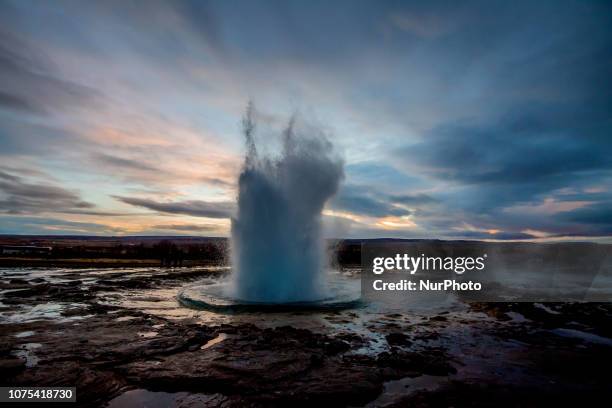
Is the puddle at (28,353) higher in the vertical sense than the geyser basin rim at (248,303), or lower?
lower

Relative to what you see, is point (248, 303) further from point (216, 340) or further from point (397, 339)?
point (397, 339)

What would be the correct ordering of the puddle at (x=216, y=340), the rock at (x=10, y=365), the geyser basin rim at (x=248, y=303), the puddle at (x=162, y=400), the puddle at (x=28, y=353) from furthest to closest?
1. the geyser basin rim at (x=248, y=303)
2. the puddle at (x=216, y=340)
3. the puddle at (x=28, y=353)
4. the rock at (x=10, y=365)
5. the puddle at (x=162, y=400)

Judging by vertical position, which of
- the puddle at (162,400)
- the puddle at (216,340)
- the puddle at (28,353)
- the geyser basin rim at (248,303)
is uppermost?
the geyser basin rim at (248,303)

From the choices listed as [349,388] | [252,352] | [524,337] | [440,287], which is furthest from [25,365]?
[440,287]

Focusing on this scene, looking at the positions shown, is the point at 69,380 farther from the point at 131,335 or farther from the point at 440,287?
the point at 440,287

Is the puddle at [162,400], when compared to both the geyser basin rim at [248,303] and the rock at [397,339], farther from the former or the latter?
the geyser basin rim at [248,303]

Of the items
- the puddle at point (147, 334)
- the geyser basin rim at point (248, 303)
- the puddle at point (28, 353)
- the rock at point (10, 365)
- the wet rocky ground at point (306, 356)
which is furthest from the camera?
the geyser basin rim at point (248, 303)

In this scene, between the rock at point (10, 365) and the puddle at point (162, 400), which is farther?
the rock at point (10, 365)

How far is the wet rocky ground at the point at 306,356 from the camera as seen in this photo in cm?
648

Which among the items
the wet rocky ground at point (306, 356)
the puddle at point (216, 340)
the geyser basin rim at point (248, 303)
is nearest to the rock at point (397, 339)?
the wet rocky ground at point (306, 356)

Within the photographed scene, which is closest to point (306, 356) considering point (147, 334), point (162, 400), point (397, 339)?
point (397, 339)

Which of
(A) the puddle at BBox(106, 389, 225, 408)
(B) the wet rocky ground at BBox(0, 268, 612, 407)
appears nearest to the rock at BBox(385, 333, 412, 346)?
(B) the wet rocky ground at BBox(0, 268, 612, 407)

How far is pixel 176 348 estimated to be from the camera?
8.79m

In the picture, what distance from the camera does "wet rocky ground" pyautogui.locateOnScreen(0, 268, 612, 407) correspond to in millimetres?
6480
